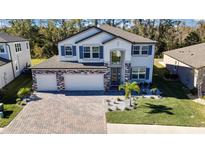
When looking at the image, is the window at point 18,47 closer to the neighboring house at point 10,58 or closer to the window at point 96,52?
the neighboring house at point 10,58

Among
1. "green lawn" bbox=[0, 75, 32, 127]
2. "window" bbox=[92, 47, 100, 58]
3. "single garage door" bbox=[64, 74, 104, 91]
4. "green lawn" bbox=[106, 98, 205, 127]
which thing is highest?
"window" bbox=[92, 47, 100, 58]

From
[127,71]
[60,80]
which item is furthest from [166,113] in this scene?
[60,80]

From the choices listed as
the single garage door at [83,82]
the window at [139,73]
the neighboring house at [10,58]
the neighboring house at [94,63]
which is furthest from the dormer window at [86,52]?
the neighboring house at [10,58]

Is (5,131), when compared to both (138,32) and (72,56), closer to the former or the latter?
(72,56)

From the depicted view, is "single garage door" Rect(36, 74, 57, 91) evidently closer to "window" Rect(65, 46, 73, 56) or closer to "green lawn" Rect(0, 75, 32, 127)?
"green lawn" Rect(0, 75, 32, 127)

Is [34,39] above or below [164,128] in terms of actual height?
above

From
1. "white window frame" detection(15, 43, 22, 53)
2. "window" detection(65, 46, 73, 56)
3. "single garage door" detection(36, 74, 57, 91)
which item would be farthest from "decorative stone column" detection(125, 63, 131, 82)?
"white window frame" detection(15, 43, 22, 53)
